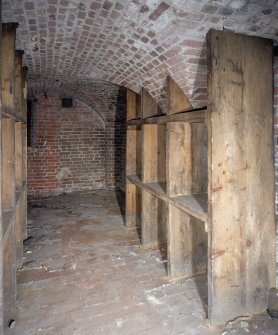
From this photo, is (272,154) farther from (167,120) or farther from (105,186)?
(105,186)

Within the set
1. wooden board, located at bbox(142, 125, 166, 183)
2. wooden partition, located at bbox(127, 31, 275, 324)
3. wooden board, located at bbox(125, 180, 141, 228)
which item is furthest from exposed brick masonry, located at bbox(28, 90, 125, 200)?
wooden partition, located at bbox(127, 31, 275, 324)

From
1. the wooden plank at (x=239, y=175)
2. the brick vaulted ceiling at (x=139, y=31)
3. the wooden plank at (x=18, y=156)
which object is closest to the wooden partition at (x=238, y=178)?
the wooden plank at (x=239, y=175)

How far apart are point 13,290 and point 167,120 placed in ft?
7.67

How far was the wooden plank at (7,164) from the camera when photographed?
104 inches

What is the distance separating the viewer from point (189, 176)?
3.27 meters

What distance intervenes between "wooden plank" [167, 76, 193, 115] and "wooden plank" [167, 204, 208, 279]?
1.08 meters

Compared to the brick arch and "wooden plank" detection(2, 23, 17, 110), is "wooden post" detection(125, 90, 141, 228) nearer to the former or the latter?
the brick arch

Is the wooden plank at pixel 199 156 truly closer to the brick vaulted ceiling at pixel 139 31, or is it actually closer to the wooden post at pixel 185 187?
the wooden post at pixel 185 187

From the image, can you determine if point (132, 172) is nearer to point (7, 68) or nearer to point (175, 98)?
A: point (175, 98)

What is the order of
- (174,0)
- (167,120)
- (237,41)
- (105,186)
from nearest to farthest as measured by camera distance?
(174,0)
(237,41)
(167,120)
(105,186)

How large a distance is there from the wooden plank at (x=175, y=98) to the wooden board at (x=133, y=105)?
1.59 meters

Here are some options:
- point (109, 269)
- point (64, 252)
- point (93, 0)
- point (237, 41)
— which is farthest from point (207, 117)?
point (64, 252)

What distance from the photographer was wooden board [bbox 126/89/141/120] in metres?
4.71

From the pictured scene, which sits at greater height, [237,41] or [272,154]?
[237,41]
